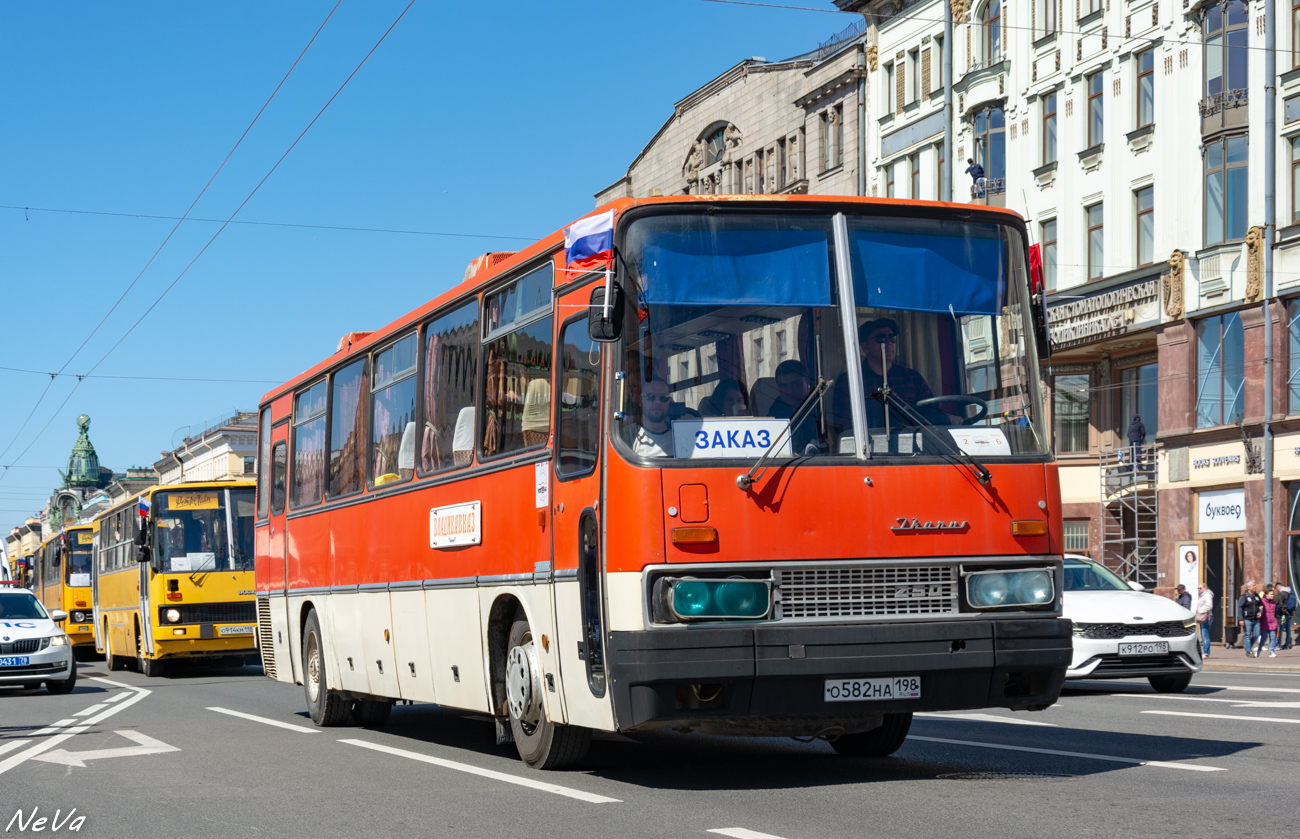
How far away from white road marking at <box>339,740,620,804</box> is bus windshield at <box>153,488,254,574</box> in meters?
16.2

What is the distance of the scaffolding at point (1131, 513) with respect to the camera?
1601 inches

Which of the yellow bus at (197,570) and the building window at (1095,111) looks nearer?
the yellow bus at (197,570)

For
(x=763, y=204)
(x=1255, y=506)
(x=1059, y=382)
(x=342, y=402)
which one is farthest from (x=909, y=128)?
(x=763, y=204)

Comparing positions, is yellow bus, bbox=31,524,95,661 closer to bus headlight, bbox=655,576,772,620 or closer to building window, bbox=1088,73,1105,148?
building window, bbox=1088,73,1105,148

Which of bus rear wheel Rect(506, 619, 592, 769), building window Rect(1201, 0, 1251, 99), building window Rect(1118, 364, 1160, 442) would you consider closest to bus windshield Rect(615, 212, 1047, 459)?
bus rear wheel Rect(506, 619, 592, 769)

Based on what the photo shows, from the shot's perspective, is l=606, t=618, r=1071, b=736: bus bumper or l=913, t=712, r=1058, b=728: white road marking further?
l=913, t=712, r=1058, b=728: white road marking

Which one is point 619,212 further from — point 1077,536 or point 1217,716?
point 1077,536

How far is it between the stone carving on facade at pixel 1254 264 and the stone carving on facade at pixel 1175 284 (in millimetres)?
2132

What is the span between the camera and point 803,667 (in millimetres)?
9102

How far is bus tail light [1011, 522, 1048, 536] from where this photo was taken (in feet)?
31.5

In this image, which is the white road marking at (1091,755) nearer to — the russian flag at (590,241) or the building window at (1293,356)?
the russian flag at (590,241)

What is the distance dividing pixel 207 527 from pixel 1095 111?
78.7 feet

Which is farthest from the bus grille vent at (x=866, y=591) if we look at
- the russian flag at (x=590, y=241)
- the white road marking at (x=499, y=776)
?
the russian flag at (x=590, y=241)

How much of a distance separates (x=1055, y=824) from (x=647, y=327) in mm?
3329
